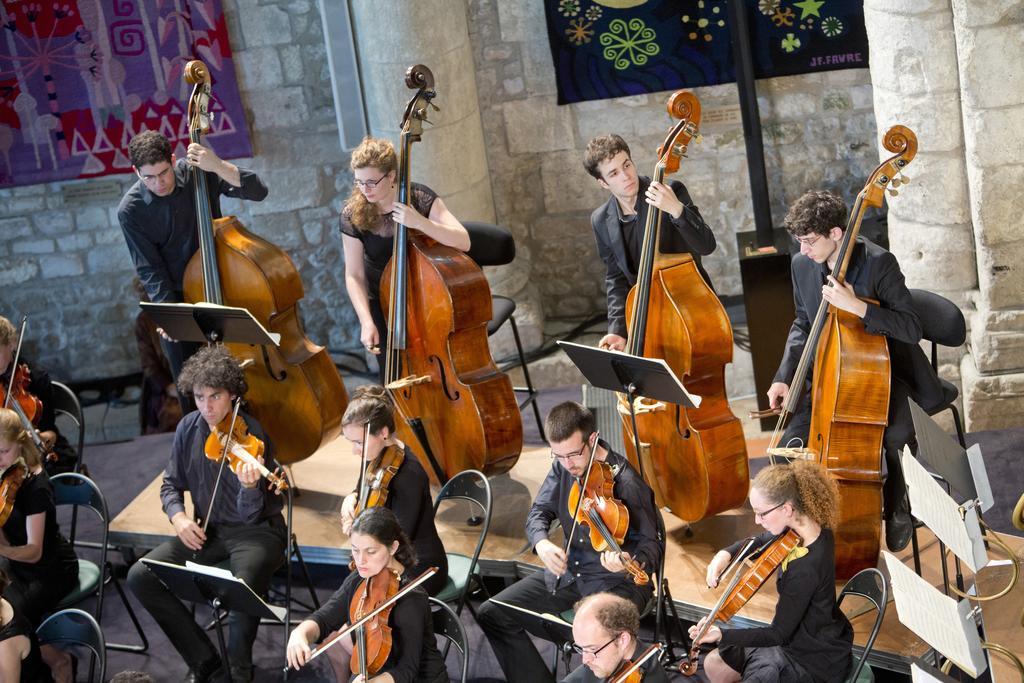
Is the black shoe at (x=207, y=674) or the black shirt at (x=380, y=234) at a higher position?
the black shirt at (x=380, y=234)

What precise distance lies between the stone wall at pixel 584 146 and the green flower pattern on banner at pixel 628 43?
0.20m

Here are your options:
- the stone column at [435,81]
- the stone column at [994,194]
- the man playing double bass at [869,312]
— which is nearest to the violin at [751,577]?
the man playing double bass at [869,312]

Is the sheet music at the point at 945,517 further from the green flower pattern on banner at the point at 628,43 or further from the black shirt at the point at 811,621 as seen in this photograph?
the green flower pattern on banner at the point at 628,43

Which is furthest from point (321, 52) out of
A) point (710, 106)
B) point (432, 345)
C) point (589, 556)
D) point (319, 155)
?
point (589, 556)

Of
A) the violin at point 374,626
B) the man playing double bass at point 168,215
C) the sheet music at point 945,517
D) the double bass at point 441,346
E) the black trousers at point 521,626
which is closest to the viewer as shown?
the sheet music at point 945,517

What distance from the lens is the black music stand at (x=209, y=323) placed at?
462 centimetres

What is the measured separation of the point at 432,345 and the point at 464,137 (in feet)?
7.26

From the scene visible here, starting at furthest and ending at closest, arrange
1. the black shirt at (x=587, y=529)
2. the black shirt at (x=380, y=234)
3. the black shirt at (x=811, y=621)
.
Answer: the black shirt at (x=380, y=234) → the black shirt at (x=587, y=529) → the black shirt at (x=811, y=621)

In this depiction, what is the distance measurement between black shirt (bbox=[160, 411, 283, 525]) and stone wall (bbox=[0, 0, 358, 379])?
2936 millimetres

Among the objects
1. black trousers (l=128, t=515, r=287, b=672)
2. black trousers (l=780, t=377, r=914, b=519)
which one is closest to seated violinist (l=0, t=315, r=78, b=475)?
black trousers (l=128, t=515, r=287, b=672)

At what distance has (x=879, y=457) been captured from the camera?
4.01m

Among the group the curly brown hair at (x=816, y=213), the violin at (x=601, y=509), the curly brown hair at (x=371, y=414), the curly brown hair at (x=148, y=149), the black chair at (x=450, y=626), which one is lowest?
the black chair at (x=450, y=626)

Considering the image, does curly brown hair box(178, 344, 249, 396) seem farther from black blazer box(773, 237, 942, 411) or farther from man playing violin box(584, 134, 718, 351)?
black blazer box(773, 237, 942, 411)

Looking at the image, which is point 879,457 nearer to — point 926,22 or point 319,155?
point 926,22
